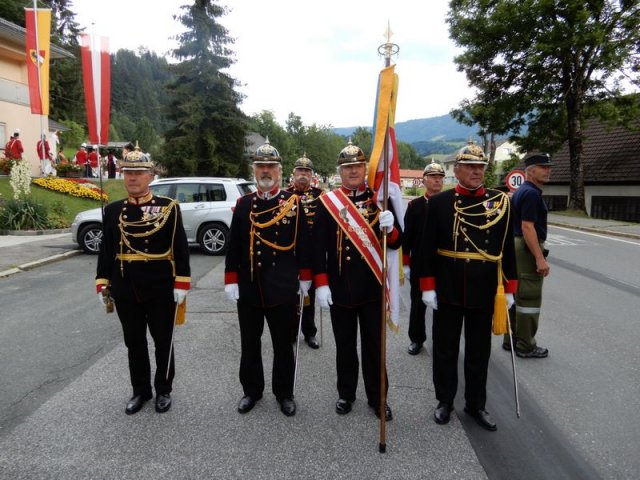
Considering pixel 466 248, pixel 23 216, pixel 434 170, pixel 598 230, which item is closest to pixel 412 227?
pixel 434 170

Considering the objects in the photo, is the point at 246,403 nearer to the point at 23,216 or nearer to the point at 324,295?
the point at 324,295

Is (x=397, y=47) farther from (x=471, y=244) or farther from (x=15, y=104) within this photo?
(x=15, y=104)

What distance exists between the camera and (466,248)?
3.41 meters

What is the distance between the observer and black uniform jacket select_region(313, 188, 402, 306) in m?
3.48

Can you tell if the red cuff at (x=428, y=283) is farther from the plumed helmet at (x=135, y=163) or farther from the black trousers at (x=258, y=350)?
the plumed helmet at (x=135, y=163)

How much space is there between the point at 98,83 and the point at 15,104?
2088 centimetres

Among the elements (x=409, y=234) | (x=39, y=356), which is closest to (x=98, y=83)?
(x=39, y=356)

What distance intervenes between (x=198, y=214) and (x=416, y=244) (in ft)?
25.3

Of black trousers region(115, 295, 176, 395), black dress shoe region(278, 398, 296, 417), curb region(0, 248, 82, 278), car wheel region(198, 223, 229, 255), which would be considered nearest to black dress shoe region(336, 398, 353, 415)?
black dress shoe region(278, 398, 296, 417)

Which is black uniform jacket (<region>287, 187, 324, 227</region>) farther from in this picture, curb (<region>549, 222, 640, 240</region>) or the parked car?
curb (<region>549, 222, 640, 240</region>)

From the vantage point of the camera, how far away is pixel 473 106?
2416 cm

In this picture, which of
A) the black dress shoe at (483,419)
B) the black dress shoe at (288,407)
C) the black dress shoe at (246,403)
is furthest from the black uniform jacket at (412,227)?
the black dress shoe at (246,403)

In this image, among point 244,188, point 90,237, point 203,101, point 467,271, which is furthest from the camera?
point 203,101

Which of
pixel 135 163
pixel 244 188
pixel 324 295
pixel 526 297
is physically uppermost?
pixel 244 188
